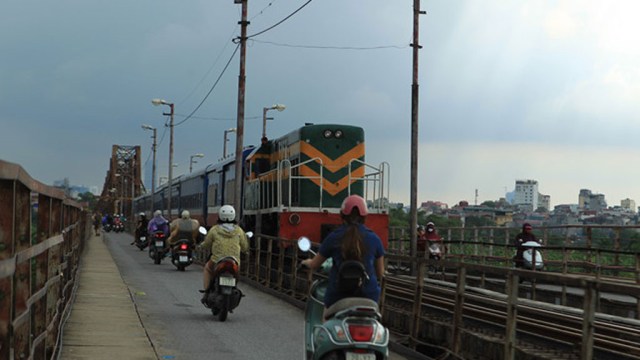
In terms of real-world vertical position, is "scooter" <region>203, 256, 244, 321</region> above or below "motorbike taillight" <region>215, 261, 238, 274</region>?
below

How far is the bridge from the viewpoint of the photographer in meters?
5.61

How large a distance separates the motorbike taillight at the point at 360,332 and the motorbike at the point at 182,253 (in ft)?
68.4

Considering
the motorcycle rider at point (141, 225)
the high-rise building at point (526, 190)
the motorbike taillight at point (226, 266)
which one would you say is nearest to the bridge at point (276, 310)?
the motorbike taillight at point (226, 266)

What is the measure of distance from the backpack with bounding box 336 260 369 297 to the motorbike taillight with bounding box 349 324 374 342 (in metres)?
0.33

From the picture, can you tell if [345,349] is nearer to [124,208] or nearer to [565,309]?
[565,309]

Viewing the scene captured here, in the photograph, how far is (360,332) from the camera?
6.93 meters

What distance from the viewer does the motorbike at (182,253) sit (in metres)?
27.3

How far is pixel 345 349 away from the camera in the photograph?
696 cm

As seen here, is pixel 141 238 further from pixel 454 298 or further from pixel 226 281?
pixel 454 298

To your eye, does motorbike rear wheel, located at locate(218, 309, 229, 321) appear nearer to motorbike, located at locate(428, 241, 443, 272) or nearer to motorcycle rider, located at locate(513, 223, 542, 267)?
motorcycle rider, located at locate(513, 223, 542, 267)

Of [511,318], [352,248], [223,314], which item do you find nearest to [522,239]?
[223,314]

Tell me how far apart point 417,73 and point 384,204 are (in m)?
7.51

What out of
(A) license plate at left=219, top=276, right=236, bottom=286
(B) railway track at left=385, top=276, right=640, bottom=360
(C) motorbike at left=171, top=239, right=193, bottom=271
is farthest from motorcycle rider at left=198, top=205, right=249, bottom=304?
(C) motorbike at left=171, top=239, right=193, bottom=271

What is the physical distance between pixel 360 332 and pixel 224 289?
311 inches
